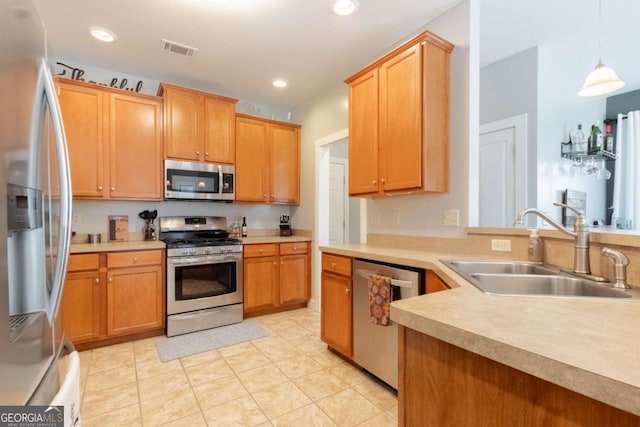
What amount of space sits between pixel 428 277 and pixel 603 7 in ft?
8.55

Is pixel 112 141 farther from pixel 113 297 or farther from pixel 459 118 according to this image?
pixel 459 118

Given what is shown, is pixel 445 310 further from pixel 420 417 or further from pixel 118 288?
pixel 118 288

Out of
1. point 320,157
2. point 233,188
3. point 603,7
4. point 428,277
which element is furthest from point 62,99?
point 603,7

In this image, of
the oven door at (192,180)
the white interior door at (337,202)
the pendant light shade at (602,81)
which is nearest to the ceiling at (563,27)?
the pendant light shade at (602,81)

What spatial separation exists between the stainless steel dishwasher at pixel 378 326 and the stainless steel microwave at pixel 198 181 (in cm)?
198

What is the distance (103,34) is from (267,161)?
195 cm

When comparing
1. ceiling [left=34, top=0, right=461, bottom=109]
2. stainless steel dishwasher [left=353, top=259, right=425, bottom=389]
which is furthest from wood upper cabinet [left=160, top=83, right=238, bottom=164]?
stainless steel dishwasher [left=353, top=259, right=425, bottom=389]

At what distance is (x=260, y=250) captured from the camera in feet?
11.3

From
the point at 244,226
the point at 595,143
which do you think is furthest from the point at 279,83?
the point at 595,143

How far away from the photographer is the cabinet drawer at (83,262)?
97.7 inches

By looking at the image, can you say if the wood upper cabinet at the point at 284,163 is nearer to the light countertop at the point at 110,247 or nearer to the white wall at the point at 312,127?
the white wall at the point at 312,127

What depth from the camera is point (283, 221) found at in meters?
4.18

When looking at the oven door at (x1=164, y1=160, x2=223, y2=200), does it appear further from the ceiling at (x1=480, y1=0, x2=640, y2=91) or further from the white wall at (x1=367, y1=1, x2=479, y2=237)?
the ceiling at (x1=480, y1=0, x2=640, y2=91)

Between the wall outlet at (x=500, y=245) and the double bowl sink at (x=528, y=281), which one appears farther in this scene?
the wall outlet at (x=500, y=245)
